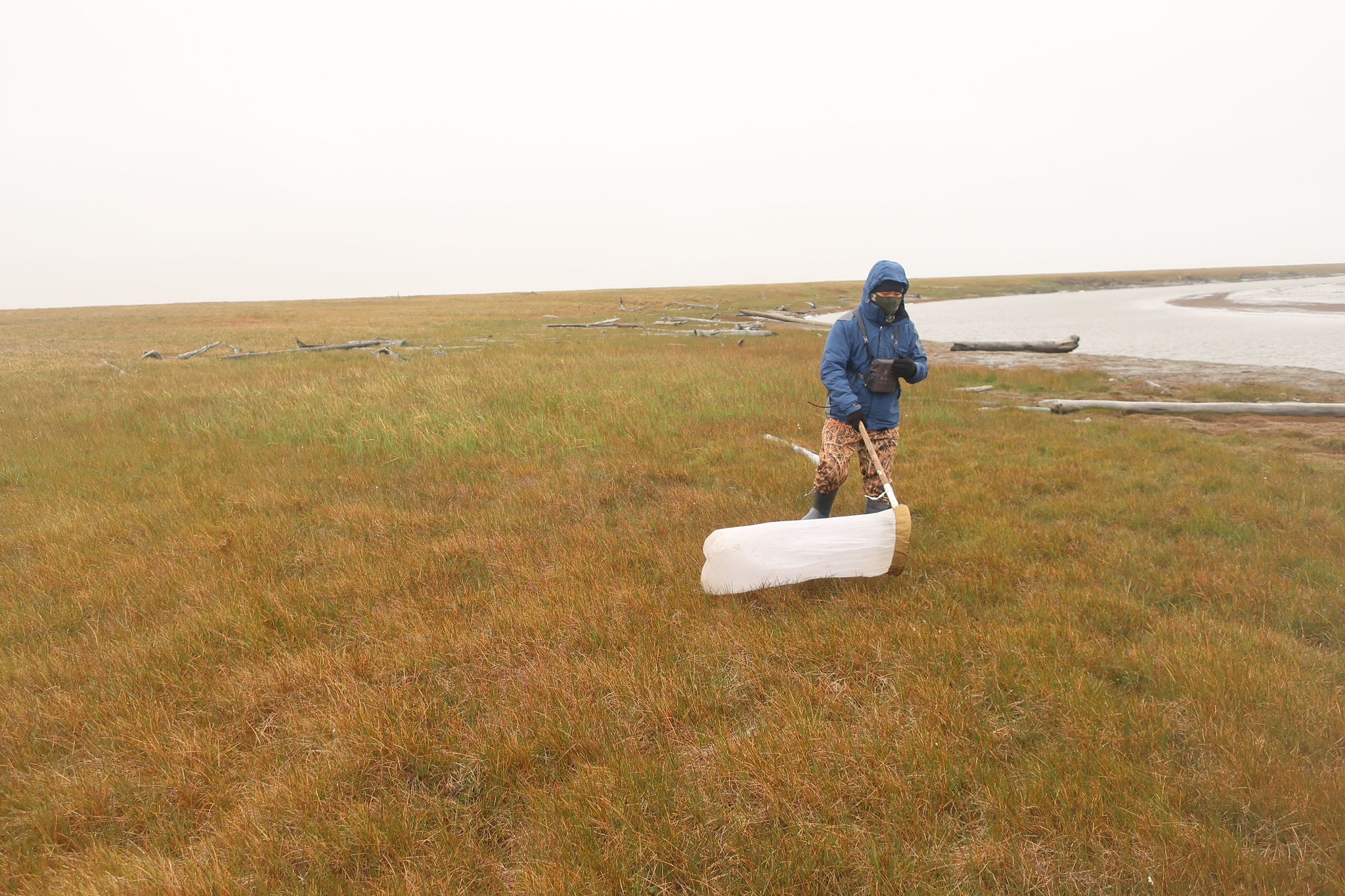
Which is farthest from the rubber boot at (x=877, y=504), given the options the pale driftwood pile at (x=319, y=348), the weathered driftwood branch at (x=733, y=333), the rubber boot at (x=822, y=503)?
the weathered driftwood branch at (x=733, y=333)

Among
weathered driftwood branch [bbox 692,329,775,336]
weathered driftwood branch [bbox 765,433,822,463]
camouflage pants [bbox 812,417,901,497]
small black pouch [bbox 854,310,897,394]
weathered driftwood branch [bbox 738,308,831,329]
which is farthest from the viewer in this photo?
weathered driftwood branch [bbox 738,308,831,329]

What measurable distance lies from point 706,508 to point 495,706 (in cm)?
336

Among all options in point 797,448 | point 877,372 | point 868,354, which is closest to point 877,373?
point 877,372

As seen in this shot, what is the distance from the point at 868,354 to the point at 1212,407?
33.0 feet

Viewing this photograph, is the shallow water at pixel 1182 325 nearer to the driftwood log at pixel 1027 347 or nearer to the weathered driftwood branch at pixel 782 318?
the driftwood log at pixel 1027 347

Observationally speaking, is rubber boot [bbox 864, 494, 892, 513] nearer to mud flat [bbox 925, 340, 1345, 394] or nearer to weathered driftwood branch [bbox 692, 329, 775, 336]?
mud flat [bbox 925, 340, 1345, 394]

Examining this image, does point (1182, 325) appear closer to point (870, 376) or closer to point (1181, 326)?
point (1181, 326)

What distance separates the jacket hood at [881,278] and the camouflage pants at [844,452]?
948 millimetres

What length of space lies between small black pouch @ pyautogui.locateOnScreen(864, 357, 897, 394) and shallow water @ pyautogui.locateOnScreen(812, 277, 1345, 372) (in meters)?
19.2

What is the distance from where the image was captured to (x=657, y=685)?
3305 mm

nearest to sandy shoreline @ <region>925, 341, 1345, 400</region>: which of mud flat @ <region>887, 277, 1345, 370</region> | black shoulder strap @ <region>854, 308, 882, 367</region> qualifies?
mud flat @ <region>887, 277, 1345, 370</region>

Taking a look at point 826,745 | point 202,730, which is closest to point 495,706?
point 202,730

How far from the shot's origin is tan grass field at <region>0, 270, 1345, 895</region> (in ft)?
7.64

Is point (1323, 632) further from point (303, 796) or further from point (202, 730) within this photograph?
point (202, 730)
